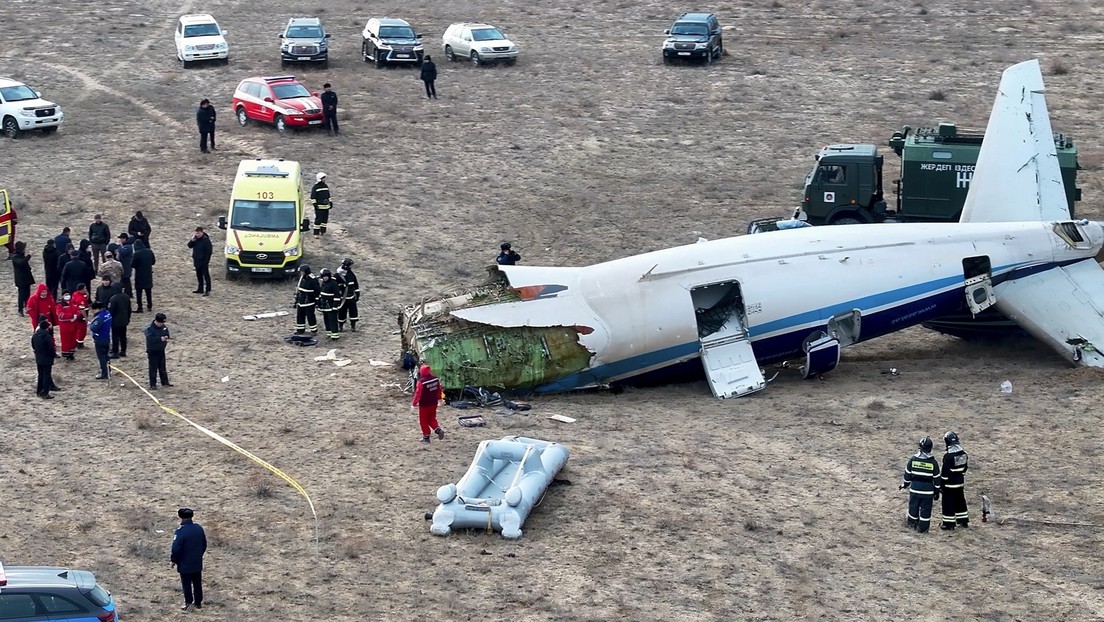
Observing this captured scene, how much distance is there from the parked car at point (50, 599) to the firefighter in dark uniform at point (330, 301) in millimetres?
14055

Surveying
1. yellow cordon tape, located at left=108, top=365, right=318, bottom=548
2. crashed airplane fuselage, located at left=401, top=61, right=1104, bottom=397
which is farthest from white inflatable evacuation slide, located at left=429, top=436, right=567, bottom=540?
crashed airplane fuselage, located at left=401, top=61, right=1104, bottom=397

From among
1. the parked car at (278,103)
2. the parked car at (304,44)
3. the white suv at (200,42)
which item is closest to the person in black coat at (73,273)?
the parked car at (278,103)

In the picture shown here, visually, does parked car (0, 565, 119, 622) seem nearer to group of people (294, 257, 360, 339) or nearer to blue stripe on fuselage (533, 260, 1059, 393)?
blue stripe on fuselage (533, 260, 1059, 393)

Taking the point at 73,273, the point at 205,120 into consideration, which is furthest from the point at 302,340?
the point at 205,120

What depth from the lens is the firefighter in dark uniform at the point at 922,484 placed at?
→ 20.4 meters

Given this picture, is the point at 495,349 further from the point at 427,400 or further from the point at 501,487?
the point at 501,487

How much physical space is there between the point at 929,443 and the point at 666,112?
2937cm

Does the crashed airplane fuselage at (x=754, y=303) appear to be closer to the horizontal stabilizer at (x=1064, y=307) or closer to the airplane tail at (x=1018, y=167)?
the horizontal stabilizer at (x=1064, y=307)

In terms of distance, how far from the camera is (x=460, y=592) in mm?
19234

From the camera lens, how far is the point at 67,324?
28969 mm

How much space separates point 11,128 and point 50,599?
32586mm

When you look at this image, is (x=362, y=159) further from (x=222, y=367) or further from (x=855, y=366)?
(x=855, y=366)

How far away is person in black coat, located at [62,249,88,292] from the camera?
30562 millimetres

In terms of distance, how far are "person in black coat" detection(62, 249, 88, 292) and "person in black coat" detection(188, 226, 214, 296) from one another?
291cm
